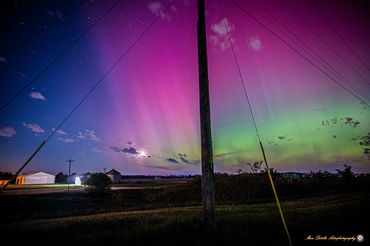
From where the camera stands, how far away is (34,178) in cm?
9406

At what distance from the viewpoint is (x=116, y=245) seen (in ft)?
19.1

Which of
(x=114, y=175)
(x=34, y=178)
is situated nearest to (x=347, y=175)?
(x=114, y=175)

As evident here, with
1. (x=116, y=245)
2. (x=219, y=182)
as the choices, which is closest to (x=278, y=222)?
(x=116, y=245)

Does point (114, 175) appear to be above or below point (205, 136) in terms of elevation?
above

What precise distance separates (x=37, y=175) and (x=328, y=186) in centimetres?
10290

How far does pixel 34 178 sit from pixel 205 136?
108 metres

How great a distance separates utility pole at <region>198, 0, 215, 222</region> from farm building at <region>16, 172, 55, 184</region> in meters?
108

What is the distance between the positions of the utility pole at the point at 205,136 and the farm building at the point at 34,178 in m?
108

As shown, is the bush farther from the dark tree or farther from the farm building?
the farm building

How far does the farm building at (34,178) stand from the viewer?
92.3 metres

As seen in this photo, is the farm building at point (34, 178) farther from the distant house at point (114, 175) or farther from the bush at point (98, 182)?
the bush at point (98, 182)

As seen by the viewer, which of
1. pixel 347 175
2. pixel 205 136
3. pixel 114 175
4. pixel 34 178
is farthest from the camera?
pixel 114 175

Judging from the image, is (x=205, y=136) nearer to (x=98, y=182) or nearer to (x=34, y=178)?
(x=98, y=182)

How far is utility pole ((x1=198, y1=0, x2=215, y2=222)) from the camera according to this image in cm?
763
